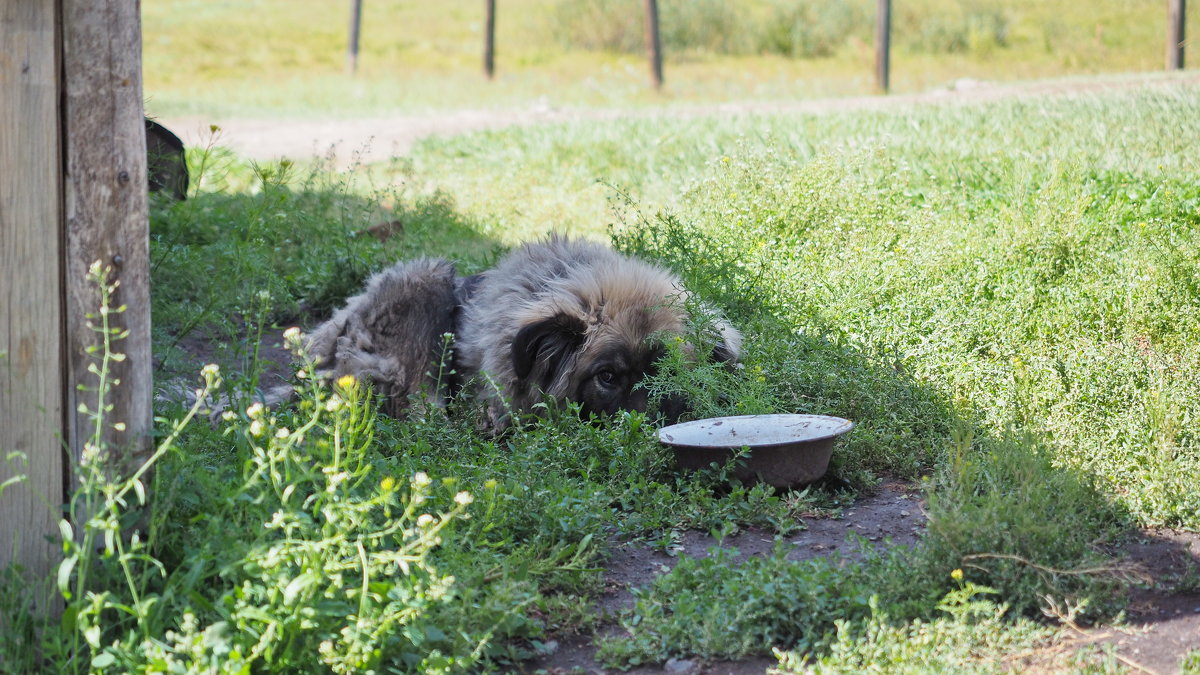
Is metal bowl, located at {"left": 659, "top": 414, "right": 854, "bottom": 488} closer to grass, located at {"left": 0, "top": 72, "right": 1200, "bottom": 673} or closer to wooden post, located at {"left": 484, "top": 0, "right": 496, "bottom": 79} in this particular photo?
grass, located at {"left": 0, "top": 72, "right": 1200, "bottom": 673}

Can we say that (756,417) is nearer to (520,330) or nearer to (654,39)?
(520,330)

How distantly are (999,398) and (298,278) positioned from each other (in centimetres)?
502

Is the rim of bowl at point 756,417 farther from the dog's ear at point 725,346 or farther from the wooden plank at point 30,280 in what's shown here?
the wooden plank at point 30,280

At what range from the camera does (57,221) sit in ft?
10.8

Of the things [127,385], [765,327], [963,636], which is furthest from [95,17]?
[765,327]

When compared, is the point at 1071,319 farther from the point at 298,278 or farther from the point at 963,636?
the point at 298,278

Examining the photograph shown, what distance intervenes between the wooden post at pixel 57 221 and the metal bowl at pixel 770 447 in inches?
93.2

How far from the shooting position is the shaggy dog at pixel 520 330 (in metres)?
5.62

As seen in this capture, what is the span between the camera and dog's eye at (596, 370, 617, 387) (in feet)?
18.5

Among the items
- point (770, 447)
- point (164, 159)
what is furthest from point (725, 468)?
point (164, 159)

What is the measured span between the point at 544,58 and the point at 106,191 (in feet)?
88.1

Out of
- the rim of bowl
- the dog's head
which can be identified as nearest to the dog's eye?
the dog's head

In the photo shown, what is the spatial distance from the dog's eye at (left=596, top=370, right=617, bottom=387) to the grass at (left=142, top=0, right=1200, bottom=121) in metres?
15.2

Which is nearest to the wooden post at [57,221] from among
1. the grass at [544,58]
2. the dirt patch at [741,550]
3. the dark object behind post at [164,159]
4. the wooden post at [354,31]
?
the dirt patch at [741,550]
